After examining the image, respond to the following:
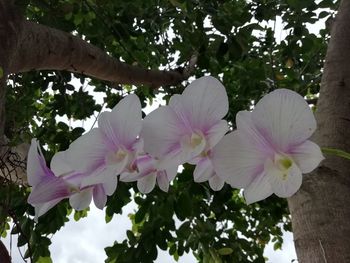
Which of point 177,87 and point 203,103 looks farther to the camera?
point 177,87

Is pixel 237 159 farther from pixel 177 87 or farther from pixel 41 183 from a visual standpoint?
pixel 177 87

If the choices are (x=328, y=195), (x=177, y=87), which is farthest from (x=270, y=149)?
(x=177, y=87)

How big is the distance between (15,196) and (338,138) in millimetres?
1234

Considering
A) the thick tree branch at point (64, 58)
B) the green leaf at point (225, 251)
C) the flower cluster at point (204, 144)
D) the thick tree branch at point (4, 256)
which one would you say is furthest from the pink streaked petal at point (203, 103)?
the green leaf at point (225, 251)

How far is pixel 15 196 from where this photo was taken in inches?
66.0

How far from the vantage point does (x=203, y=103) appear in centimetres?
32

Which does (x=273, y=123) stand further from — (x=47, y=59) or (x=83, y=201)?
(x=47, y=59)

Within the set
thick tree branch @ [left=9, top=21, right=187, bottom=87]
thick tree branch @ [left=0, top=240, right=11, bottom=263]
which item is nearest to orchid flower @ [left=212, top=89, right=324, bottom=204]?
thick tree branch @ [left=0, top=240, right=11, bottom=263]

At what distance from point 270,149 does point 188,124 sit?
0.06m

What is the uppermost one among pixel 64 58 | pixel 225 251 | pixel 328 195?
pixel 64 58

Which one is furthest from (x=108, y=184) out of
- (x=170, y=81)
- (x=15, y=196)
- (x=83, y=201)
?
(x=170, y=81)

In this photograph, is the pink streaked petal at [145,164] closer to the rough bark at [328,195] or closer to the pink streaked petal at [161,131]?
the pink streaked petal at [161,131]

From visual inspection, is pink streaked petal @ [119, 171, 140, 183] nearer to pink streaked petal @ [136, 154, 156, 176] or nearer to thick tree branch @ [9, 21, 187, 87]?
pink streaked petal @ [136, 154, 156, 176]

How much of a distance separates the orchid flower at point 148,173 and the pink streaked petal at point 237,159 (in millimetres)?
42
